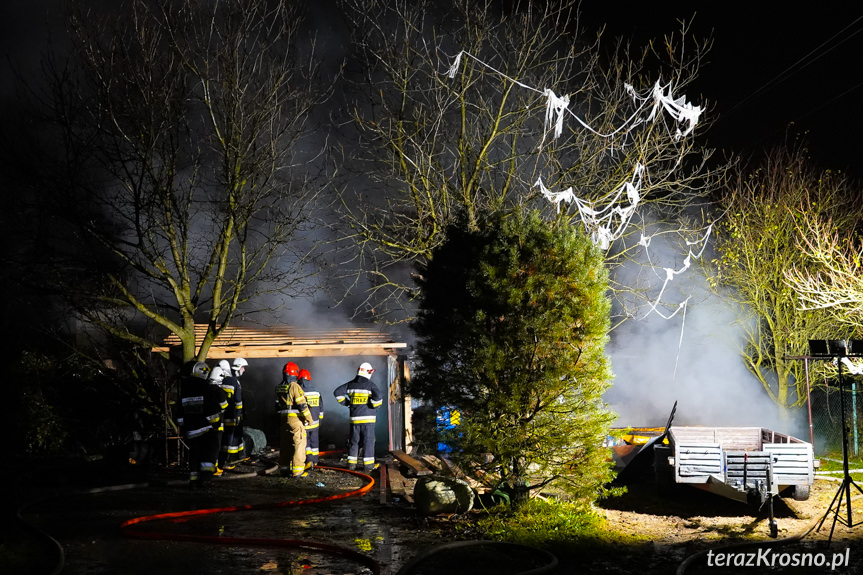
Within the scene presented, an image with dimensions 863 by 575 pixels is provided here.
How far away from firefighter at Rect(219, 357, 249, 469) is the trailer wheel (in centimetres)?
902

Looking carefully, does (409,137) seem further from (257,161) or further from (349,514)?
(349,514)

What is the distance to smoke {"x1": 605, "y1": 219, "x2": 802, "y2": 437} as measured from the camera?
18859mm

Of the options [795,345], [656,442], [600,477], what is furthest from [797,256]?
[600,477]

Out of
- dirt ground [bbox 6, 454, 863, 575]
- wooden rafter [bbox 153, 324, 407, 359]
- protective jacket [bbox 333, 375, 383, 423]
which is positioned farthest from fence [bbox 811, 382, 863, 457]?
protective jacket [bbox 333, 375, 383, 423]

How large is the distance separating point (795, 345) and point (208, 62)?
1479 centimetres

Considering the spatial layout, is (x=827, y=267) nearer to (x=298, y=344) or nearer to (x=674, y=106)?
(x=674, y=106)

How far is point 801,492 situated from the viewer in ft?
30.8

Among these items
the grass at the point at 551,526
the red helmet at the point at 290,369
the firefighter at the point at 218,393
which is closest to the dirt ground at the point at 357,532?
the grass at the point at 551,526

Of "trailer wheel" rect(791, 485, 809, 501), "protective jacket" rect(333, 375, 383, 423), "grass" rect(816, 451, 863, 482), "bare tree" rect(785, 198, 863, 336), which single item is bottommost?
"grass" rect(816, 451, 863, 482)

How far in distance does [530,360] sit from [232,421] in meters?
6.95

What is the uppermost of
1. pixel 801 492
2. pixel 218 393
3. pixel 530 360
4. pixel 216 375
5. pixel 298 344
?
pixel 298 344

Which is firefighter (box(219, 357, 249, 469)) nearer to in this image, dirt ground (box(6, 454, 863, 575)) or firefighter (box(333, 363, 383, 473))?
dirt ground (box(6, 454, 863, 575))

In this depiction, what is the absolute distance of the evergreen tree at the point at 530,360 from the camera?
8.17 metres

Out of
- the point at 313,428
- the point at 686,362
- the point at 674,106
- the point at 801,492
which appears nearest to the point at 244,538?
the point at 313,428
